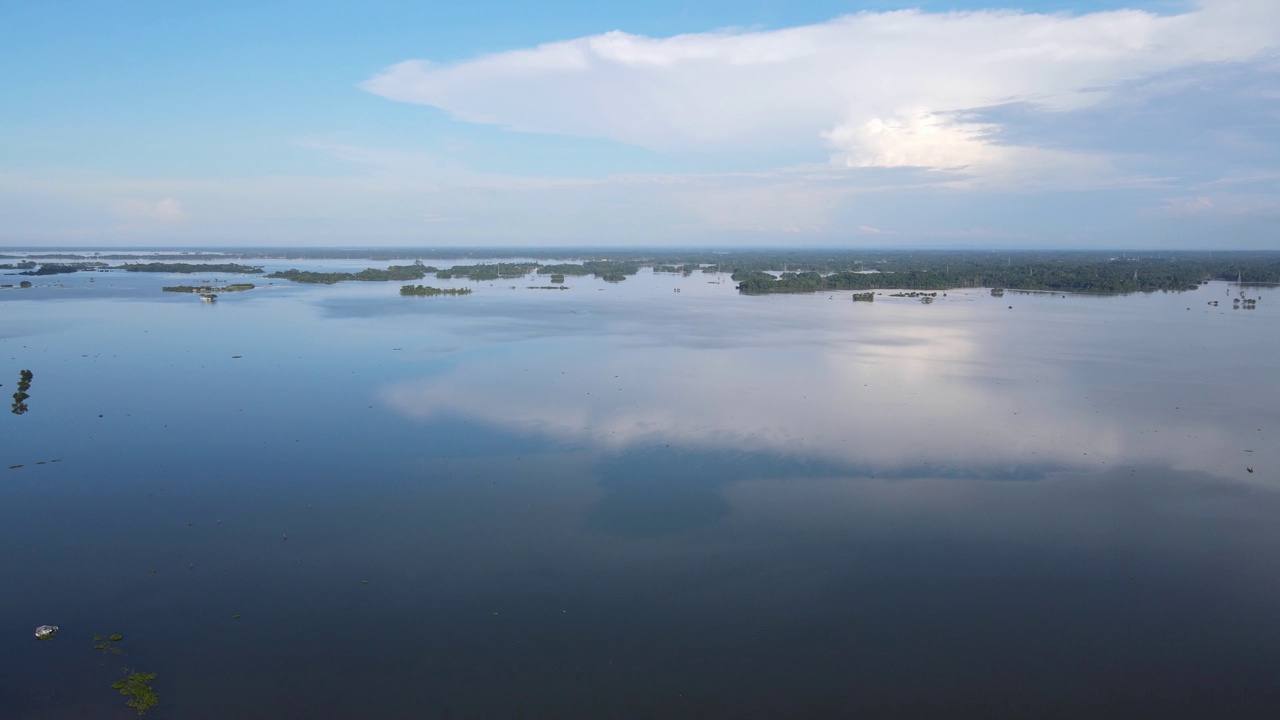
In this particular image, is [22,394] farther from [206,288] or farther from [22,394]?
[206,288]

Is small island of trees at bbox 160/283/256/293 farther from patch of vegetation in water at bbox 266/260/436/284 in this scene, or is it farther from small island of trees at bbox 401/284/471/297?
small island of trees at bbox 401/284/471/297

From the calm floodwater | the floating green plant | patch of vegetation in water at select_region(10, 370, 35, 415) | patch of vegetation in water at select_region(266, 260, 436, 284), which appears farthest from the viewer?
patch of vegetation in water at select_region(266, 260, 436, 284)

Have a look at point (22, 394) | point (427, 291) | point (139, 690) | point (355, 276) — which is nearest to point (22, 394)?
point (22, 394)

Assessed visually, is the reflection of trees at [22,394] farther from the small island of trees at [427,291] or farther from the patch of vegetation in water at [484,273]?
the patch of vegetation in water at [484,273]

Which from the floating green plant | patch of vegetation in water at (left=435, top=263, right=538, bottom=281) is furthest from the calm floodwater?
patch of vegetation in water at (left=435, top=263, right=538, bottom=281)

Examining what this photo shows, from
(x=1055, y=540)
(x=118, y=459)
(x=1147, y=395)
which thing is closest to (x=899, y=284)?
(x=1147, y=395)

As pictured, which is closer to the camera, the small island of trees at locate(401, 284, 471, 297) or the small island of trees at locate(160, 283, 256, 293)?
the small island of trees at locate(401, 284, 471, 297)

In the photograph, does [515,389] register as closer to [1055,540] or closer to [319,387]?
[319,387]
